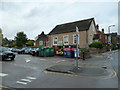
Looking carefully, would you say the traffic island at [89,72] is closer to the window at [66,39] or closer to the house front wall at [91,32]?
the house front wall at [91,32]

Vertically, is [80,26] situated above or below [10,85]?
above

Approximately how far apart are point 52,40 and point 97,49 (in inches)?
602

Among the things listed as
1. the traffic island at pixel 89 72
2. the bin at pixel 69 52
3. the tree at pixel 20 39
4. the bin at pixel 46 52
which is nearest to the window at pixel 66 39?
the bin at pixel 46 52

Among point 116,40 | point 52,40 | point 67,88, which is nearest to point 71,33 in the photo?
point 52,40

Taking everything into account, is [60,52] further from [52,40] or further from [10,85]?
[52,40]

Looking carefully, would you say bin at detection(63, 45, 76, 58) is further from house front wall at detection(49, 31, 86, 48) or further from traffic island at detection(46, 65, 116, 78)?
house front wall at detection(49, 31, 86, 48)

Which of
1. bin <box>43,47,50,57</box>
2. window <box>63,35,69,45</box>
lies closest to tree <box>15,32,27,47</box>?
window <box>63,35,69,45</box>

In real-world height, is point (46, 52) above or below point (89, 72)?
above

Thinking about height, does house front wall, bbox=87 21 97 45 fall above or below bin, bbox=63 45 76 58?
above

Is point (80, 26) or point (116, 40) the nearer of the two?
point (80, 26)

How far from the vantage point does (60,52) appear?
20922mm

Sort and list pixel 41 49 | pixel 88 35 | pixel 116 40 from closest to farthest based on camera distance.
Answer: pixel 41 49, pixel 88 35, pixel 116 40

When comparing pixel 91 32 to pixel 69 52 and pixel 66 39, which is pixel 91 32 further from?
pixel 69 52

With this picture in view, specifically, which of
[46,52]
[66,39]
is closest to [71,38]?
[66,39]
